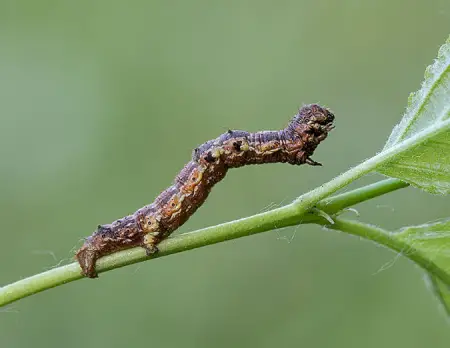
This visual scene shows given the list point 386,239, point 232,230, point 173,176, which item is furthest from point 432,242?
point 173,176

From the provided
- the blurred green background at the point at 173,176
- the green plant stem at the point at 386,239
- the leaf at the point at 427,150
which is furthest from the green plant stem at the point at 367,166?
the blurred green background at the point at 173,176

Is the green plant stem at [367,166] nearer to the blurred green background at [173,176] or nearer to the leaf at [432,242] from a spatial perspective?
the leaf at [432,242]

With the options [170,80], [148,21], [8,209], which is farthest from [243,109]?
[8,209]

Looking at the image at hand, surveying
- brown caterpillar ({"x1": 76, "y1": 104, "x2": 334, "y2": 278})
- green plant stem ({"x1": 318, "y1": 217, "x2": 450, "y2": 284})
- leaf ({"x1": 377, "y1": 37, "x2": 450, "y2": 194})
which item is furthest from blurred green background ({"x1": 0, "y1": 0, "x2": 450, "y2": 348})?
leaf ({"x1": 377, "y1": 37, "x2": 450, "y2": 194})

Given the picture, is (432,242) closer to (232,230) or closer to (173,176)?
(232,230)

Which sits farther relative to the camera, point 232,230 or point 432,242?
point 432,242

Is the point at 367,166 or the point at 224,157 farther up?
the point at 224,157
